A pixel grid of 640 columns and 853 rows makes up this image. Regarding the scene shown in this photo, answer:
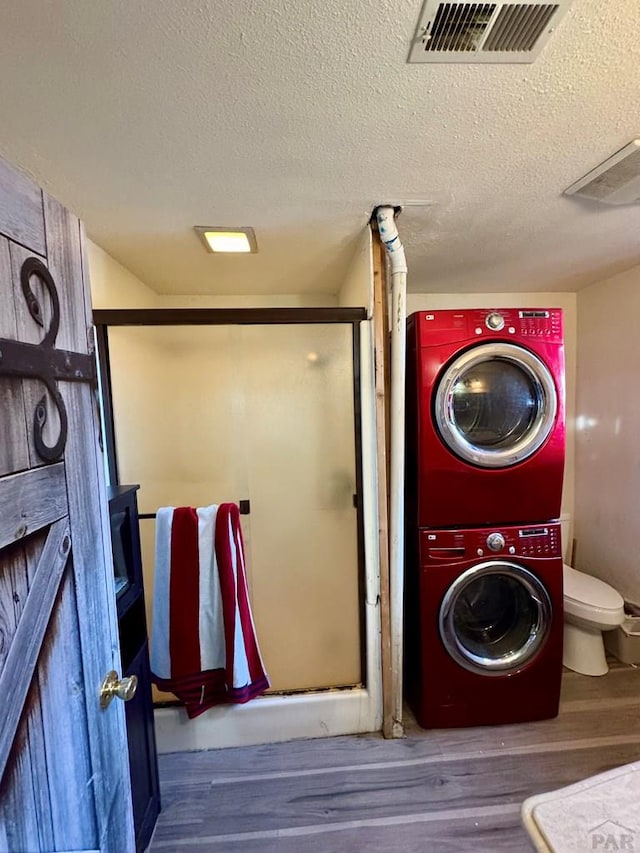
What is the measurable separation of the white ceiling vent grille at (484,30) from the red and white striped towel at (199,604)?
148 centimetres

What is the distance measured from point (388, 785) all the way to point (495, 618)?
2.74 ft

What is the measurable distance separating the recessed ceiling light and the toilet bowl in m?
2.45

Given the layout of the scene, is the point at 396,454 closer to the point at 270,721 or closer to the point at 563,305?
the point at 270,721

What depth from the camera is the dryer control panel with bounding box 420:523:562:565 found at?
168cm

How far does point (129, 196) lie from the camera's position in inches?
52.4

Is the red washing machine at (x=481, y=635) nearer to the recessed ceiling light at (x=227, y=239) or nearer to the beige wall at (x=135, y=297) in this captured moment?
the recessed ceiling light at (x=227, y=239)

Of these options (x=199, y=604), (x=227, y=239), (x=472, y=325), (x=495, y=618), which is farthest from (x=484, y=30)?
(x=495, y=618)

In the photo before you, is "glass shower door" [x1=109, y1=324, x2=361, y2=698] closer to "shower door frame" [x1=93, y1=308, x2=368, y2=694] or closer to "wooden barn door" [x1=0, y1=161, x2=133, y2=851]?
"shower door frame" [x1=93, y1=308, x2=368, y2=694]

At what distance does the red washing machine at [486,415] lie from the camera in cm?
163

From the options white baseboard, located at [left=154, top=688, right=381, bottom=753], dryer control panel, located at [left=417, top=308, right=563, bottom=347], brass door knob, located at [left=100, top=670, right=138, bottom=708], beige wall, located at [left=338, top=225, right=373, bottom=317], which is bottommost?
white baseboard, located at [left=154, top=688, right=381, bottom=753]

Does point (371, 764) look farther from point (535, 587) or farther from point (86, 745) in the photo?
point (86, 745)

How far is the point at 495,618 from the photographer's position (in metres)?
1.86

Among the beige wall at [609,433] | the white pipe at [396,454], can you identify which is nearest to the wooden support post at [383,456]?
the white pipe at [396,454]

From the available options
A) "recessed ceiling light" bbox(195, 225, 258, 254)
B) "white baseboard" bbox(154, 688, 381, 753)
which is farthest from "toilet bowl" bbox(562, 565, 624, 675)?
"recessed ceiling light" bbox(195, 225, 258, 254)
